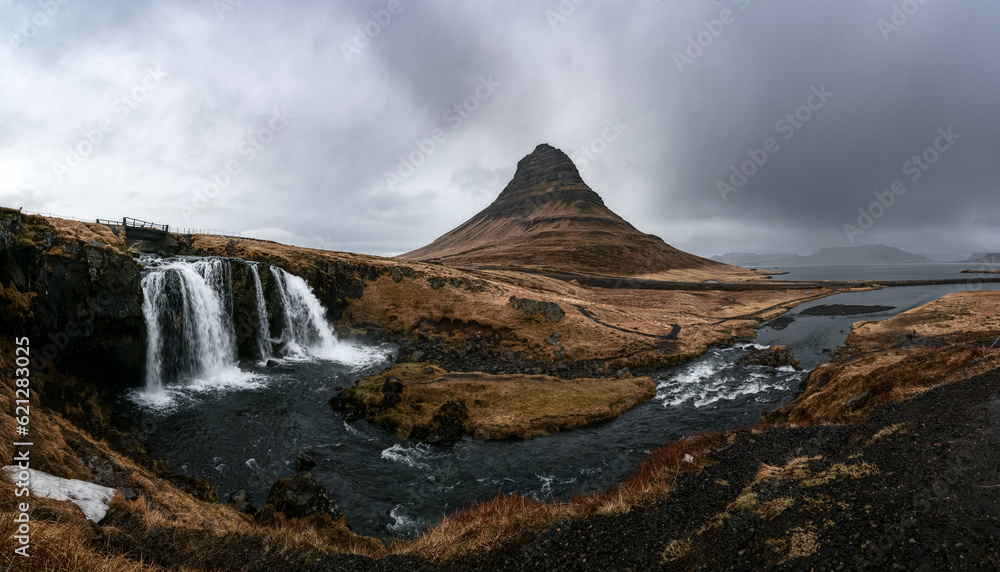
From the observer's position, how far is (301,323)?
4284 centimetres

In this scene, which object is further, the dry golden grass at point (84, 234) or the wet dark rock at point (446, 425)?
the dry golden grass at point (84, 234)

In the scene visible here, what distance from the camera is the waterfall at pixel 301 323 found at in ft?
134

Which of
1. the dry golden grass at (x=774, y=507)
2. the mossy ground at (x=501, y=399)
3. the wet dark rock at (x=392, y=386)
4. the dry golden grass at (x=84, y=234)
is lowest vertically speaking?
the mossy ground at (x=501, y=399)

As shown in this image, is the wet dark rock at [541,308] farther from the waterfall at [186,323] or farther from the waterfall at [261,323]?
the waterfall at [186,323]

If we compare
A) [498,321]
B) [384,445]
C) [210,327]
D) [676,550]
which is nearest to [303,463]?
[384,445]

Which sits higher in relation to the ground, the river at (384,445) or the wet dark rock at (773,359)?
the wet dark rock at (773,359)

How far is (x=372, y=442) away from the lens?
23328 millimetres

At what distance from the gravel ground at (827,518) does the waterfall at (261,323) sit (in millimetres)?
34209

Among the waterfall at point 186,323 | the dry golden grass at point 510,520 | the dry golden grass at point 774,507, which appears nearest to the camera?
the dry golden grass at point 774,507

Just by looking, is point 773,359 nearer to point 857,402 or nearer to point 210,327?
point 857,402

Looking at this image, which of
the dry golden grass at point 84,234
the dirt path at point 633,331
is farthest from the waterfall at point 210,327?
the dirt path at point 633,331

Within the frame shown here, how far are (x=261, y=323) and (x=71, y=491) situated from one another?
101ft

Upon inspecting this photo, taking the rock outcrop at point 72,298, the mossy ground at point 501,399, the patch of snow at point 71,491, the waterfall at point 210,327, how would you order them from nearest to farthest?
the patch of snow at point 71,491 → the rock outcrop at point 72,298 → the mossy ground at point 501,399 → the waterfall at point 210,327

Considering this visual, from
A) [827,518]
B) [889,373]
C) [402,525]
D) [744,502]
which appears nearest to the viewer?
[827,518]
